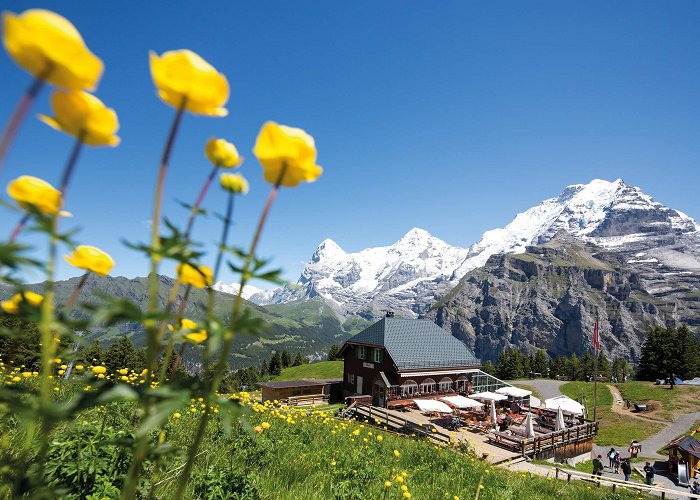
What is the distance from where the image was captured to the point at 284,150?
1.35m

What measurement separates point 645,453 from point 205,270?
4318 cm

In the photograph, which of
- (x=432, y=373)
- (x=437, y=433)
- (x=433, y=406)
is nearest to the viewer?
(x=437, y=433)

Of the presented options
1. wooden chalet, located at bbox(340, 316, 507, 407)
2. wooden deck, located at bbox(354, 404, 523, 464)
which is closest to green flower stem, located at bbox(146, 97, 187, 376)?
wooden deck, located at bbox(354, 404, 523, 464)

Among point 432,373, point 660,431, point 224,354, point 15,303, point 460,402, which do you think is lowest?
point 660,431

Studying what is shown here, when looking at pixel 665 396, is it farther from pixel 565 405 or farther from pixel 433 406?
pixel 433 406

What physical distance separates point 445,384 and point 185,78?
3919cm

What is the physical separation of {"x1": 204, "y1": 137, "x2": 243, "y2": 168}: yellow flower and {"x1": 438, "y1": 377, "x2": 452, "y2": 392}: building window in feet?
126

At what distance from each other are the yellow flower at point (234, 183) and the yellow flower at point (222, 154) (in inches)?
3.0

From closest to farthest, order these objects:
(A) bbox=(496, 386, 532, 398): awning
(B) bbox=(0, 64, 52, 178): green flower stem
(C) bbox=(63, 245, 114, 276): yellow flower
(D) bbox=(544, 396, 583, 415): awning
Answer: (B) bbox=(0, 64, 52, 178): green flower stem
(C) bbox=(63, 245, 114, 276): yellow flower
(D) bbox=(544, 396, 583, 415): awning
(A) bbox=(496, 386, 532, 398): awning

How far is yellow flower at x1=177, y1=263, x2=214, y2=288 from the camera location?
1.55m

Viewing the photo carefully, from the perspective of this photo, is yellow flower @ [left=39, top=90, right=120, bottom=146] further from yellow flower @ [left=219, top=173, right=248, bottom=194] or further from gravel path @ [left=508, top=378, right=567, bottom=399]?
gravel path @ [left=508, top=378, right=567, bottom=399]

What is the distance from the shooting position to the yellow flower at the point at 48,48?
90cm

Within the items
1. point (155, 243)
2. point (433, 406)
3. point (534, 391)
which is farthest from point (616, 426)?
point (155, 243)

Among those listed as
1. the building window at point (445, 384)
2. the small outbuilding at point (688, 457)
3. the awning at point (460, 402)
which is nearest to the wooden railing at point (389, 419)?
the awning at point (460, 402)
